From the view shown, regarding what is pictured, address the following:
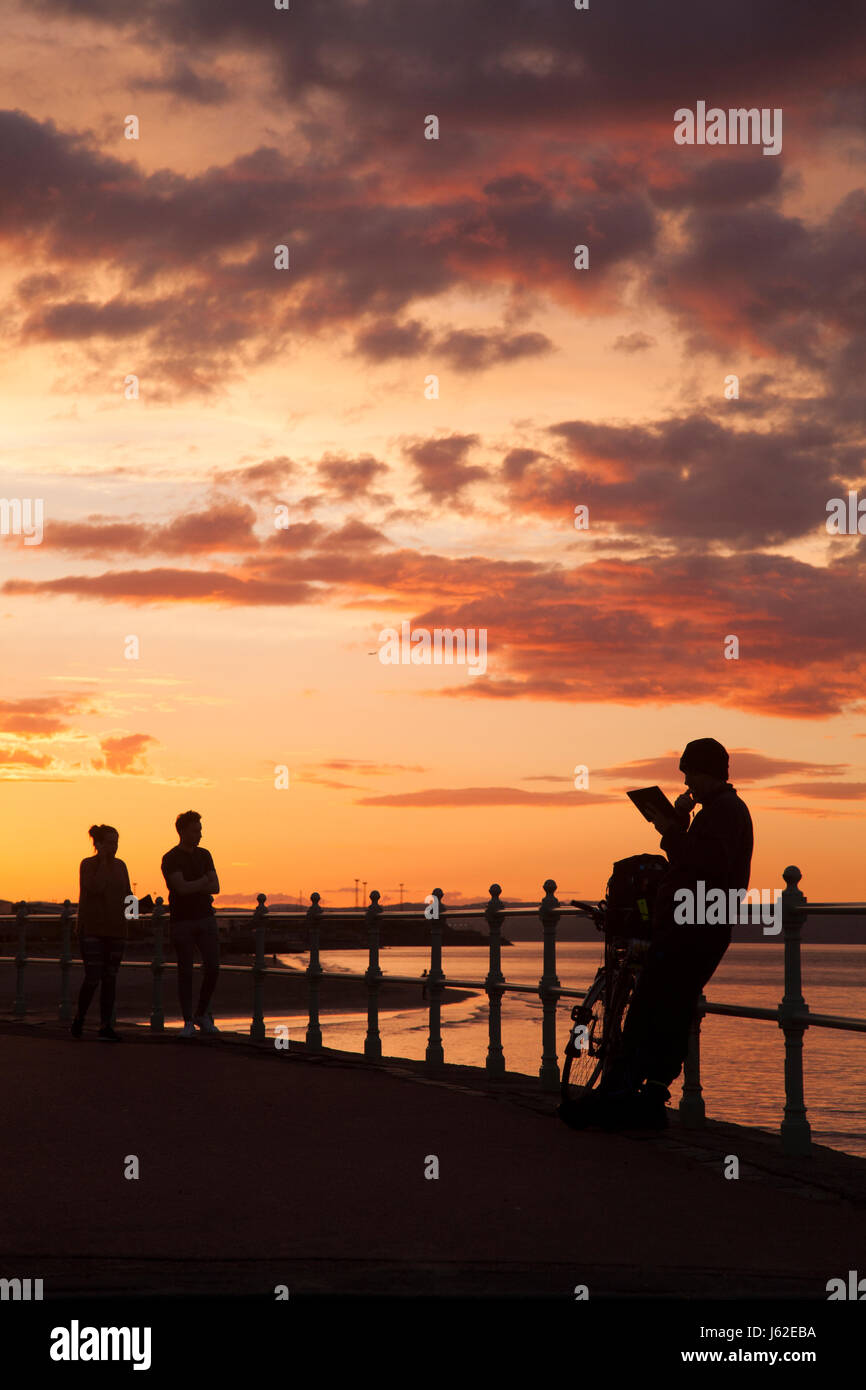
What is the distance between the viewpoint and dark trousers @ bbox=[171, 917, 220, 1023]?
1552cm

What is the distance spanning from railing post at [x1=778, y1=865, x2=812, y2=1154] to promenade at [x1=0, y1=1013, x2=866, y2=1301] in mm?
132

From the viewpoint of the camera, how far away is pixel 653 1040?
864 centimetres

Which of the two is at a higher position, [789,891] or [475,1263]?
[789,891]

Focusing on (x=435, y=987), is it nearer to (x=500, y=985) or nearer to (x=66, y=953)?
(x=500, y=985)

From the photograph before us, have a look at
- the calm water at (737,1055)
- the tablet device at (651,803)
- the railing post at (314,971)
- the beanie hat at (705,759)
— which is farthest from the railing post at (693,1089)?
the calm water at (737,1055)

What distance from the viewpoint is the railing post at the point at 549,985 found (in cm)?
1105

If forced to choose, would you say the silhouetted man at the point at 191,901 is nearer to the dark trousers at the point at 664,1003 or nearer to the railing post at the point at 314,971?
the railing post at the point at 314,971

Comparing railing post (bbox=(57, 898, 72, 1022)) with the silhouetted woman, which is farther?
railing post (bbox=(57, 898, 72, 1022))

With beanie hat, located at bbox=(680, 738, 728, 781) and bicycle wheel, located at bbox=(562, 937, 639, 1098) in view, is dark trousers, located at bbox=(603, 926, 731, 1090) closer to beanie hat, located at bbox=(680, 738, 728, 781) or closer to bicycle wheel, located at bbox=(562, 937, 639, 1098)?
bicycle wheel, located at bbox=(562, 937, 639, 1098)

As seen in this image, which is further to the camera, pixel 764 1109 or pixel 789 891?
pixel 764 1109

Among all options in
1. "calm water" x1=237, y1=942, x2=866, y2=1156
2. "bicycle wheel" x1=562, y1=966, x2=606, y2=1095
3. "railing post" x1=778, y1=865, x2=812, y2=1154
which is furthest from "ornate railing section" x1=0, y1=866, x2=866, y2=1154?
"calm water" x1=237, y1=942, x2=866, y2=1156
